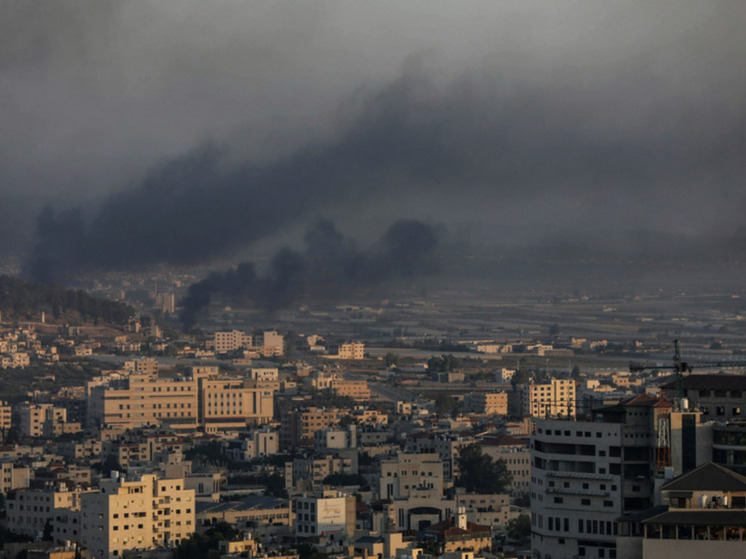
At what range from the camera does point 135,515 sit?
3350cm

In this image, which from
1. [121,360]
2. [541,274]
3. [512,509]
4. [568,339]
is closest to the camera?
[512,509]

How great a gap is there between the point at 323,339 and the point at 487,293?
15.9 meters

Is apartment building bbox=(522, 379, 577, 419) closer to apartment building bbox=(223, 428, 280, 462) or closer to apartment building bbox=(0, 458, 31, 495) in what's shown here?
apartment building bbox=(223, 428, 280, 462)

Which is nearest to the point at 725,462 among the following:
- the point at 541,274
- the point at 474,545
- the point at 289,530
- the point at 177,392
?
the point at 474,545

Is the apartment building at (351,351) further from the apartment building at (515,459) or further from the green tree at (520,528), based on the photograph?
the green tree at (520,528)

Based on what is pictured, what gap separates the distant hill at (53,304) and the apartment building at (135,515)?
74187mm

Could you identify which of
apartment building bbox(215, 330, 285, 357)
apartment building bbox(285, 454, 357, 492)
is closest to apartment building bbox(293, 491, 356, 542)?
apartment building bbox(285, 454, 357, 492)

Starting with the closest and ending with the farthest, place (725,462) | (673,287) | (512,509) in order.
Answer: (725,462)
(512,509)
(673,287)

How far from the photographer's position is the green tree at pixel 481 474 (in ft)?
158

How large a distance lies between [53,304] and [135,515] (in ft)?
253

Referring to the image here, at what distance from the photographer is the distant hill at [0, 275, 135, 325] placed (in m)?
108

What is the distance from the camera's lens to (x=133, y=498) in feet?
110

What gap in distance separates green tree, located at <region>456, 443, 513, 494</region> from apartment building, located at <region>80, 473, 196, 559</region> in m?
13.8

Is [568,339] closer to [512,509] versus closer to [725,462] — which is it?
[512,509]
